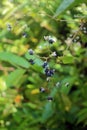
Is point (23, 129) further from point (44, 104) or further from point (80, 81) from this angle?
point (80, 81)

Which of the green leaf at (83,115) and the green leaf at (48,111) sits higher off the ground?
the green leaf at (48,111)

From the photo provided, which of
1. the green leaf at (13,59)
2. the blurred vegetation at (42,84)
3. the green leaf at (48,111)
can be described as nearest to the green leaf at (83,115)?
the blurred vegetation at (42,84)

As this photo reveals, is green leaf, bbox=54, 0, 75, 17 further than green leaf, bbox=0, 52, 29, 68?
No

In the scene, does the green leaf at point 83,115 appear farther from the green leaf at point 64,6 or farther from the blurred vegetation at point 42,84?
the green leaf at point 64,6

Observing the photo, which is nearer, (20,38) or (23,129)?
(23,129)

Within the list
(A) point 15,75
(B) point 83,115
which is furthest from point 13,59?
(B) point 83,115

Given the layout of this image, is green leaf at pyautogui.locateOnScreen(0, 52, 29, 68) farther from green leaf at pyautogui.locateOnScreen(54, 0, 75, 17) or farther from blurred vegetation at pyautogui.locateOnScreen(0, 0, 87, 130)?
green leaf at pyautogui.locateOnScreen(54, 0, 75, 17)

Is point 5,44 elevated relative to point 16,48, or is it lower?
elevated

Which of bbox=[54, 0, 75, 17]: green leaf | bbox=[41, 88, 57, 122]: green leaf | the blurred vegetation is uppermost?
the blurred vegetation

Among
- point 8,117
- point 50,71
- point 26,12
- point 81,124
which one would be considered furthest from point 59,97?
point 50,71

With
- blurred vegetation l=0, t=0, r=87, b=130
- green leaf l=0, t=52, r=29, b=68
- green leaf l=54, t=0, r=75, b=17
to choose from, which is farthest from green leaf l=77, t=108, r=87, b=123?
green leaf l=54, t=0, r=75, b=17

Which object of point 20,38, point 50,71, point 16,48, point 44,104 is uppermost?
point 20,38
